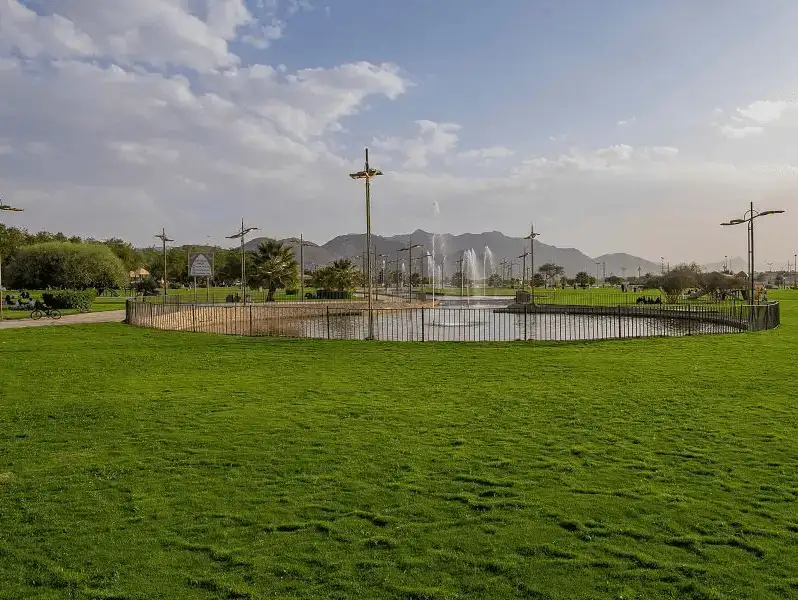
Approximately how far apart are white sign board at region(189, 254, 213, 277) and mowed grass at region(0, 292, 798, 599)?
119 feet

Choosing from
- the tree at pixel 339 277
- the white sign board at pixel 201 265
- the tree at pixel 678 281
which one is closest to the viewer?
the white sign board at pixel 201 265

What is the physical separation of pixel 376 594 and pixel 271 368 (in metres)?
11.7

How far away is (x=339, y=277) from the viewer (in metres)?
69.4

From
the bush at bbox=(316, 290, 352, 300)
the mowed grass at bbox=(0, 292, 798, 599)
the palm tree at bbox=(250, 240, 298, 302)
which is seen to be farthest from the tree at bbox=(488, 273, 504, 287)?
the mowed grass at bbox=(0, 292, 798, 599)

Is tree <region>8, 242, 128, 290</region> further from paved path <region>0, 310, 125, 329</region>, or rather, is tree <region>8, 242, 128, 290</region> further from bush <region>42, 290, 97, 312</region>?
paved path <region>0, 310, 125, 329</region>

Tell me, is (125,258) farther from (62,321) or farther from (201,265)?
(62,321)

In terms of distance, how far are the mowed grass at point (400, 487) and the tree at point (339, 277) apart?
2208 inches

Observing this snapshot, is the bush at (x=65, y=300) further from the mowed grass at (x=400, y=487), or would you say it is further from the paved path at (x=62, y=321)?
the mowed grass at (x=400, y=487)

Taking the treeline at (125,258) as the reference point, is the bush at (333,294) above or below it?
below

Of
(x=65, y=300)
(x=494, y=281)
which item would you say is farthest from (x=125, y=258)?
(x=494, y=281)

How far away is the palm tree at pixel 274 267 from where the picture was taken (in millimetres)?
60875

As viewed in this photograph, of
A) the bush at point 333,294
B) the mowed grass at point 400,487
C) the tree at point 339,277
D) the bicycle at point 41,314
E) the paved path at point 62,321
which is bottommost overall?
the mowed grass at point 400,487

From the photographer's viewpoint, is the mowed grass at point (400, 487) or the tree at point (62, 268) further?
the tree at point (62, 268)

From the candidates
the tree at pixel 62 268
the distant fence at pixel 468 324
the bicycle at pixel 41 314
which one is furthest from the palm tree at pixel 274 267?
the bicycle at pixel 41 314
